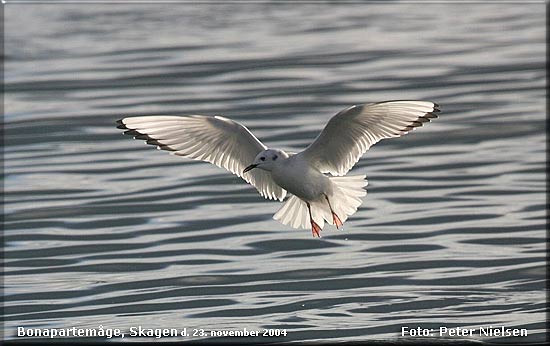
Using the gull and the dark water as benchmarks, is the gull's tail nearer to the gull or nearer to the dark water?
the gull

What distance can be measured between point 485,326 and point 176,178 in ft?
18.1

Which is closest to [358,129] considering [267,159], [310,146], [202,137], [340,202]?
[310,146]

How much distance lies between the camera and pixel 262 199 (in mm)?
13898

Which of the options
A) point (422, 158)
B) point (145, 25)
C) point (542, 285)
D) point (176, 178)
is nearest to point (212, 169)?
point (176, 178)

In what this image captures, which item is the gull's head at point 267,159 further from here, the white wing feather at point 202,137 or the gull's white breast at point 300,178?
the white wing feather at point 202,137

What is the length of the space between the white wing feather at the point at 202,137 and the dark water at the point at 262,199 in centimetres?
121

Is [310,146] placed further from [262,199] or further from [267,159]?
[262,199]

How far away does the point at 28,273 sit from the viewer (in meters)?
11.8

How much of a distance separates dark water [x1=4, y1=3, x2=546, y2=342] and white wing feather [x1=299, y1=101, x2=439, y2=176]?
1.18 meters

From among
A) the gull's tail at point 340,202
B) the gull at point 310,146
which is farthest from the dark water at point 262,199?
the gull at point 310,146

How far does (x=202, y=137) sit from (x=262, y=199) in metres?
4.04

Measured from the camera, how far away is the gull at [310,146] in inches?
375

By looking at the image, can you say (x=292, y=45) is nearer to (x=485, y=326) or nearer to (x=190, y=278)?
(x=190, y=278)

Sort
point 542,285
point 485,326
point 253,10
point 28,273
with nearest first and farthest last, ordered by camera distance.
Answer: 1. point 485,326
2. point 542,285
3. point 28,273
4. point 253,10
